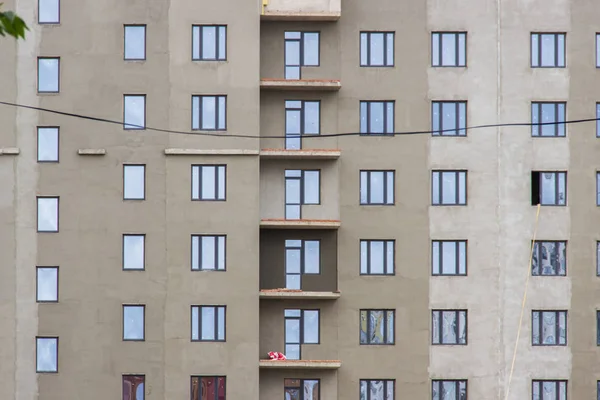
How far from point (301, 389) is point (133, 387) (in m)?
6.46

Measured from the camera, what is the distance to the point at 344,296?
4178 cm

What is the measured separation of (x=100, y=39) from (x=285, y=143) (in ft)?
27.0

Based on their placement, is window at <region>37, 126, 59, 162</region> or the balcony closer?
window at <region>37, 126, 59, 162</region>

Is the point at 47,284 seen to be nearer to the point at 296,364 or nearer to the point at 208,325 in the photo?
the point at 208,325

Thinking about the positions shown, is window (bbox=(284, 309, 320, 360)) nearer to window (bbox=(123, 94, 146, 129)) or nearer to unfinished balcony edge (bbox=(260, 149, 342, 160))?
unfinished balcony edge (bbox=(260, 149, 342, 160))

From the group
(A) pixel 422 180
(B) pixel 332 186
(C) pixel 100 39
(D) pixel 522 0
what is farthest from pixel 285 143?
(D) pixel 522 0

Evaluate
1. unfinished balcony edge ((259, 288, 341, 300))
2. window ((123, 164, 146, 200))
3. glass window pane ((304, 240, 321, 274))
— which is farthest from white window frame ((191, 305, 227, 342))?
window ((123, 164, 146, 200))

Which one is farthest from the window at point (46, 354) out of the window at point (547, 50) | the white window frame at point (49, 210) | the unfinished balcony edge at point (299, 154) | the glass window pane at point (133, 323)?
the window at point (547, 50)

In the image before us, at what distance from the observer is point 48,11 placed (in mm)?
41219

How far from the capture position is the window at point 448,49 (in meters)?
42.5

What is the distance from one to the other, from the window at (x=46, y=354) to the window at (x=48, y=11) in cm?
1223

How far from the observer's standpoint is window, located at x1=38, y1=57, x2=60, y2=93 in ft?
135

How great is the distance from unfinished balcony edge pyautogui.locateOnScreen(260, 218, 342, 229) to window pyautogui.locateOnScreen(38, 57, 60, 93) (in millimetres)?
9568

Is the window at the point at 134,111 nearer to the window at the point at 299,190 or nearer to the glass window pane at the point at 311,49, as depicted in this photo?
the window at the point at 299,190
